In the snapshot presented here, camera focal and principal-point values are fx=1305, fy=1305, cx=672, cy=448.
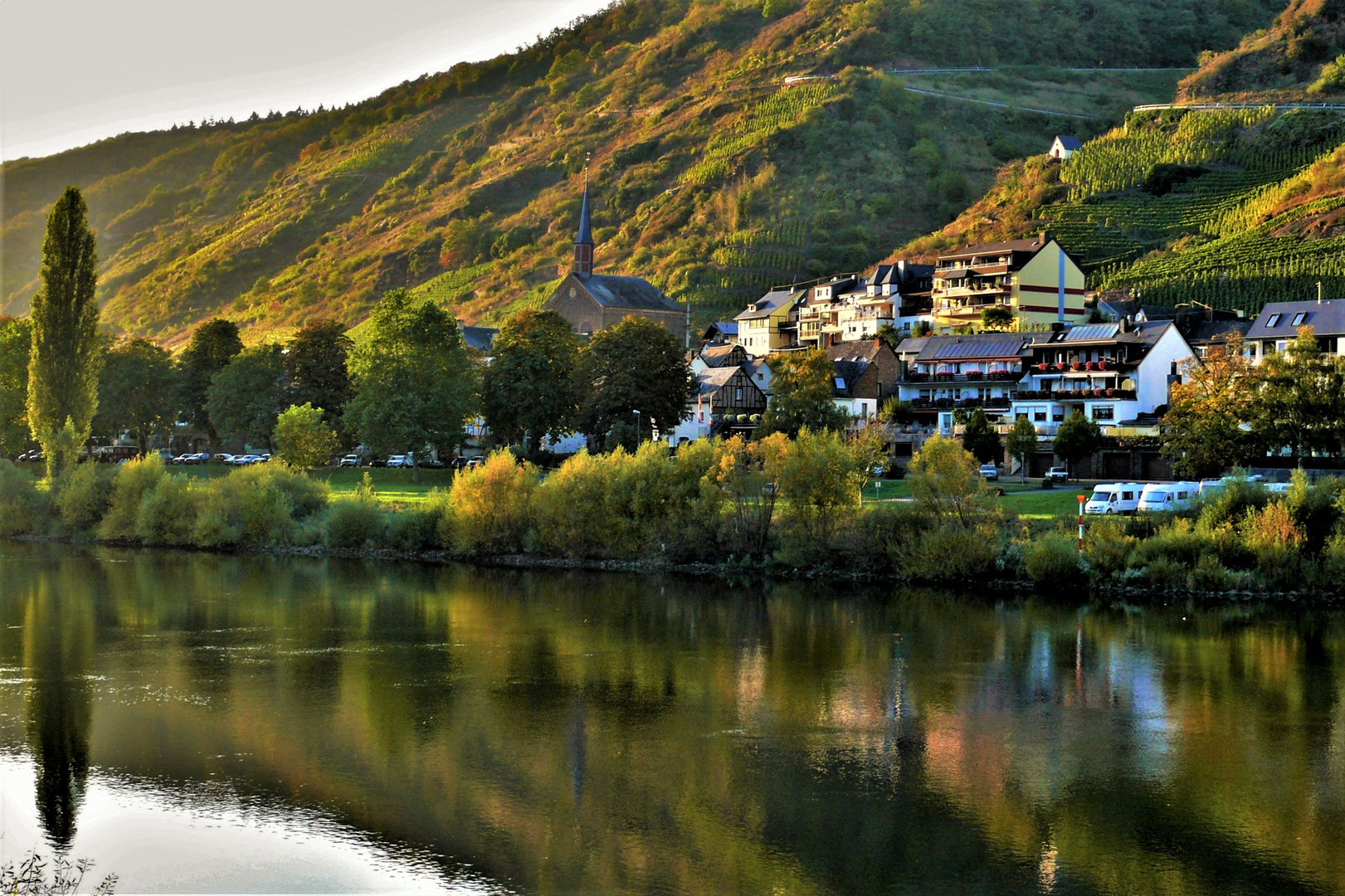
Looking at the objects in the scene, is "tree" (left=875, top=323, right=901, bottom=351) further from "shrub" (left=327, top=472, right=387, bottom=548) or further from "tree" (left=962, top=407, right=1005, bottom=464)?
"shrub" (left=327, top=472, right=387, bottom=548)

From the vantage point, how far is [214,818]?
21609 mm

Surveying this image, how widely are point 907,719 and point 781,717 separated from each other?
107 inches

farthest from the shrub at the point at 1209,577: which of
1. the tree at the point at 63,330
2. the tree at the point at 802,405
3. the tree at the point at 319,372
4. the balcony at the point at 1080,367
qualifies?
the tree at the point at 319,372

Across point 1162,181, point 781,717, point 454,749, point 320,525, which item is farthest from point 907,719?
point 1162,181

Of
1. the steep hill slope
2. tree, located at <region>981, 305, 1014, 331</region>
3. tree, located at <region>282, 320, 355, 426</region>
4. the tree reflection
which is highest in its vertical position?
the steep hill slope

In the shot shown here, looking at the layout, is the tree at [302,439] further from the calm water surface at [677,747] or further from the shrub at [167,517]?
the calm water surface at [677,747]

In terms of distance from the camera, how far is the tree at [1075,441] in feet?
203

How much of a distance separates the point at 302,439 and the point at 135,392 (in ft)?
87.9

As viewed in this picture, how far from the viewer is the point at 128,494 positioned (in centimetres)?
6241

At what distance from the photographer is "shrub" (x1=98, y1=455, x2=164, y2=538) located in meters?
61.7

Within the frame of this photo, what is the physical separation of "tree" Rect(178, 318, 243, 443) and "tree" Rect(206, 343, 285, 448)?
159 inches

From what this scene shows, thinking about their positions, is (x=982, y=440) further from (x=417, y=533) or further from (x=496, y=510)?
(x=417, y=533)

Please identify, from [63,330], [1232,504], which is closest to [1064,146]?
[1232,504]

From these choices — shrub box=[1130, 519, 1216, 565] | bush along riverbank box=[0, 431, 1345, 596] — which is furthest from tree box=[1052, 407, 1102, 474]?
shrub box=[1130, 519, 1216, 565]
